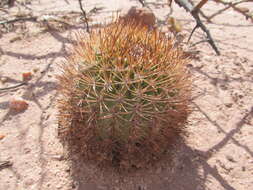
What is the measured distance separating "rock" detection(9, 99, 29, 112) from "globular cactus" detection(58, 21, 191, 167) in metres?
0.78

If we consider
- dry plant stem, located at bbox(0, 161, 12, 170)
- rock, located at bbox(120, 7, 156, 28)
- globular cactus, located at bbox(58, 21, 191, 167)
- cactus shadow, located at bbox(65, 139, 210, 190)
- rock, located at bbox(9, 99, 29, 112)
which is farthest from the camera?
rock, located at bbox(120, 7, 156, 28)

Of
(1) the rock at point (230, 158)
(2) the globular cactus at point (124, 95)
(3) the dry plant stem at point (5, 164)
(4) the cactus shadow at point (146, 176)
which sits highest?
(2) the globular cactus at point (124, 95)

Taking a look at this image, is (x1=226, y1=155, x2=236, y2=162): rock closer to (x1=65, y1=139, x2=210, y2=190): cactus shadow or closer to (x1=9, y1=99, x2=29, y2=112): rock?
(x1=65, y1=139, x2=210, y2=190): cactus shadow

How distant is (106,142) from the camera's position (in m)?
1.57

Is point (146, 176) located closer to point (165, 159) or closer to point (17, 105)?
point (165, 159)

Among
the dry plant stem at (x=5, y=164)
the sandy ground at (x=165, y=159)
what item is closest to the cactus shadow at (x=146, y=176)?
the sandy ground at (x=165, y=159)

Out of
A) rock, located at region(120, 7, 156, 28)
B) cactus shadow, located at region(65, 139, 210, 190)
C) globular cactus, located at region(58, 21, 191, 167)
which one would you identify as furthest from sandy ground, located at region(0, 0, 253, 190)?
rock, located at region(120, 7, 156, 28)

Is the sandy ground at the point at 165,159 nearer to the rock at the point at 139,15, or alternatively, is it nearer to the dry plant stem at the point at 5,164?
the dry plant stem at the point at 5,164

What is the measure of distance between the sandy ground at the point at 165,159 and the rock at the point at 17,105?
6 cm

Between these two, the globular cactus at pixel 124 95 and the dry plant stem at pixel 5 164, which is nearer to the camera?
the globular cactus at pixel 124 95

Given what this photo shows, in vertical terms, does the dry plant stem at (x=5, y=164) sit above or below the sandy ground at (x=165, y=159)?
below

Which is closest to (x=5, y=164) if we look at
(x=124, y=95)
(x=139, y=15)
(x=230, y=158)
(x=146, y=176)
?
(x=146, y=176)

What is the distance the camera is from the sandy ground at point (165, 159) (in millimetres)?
1780

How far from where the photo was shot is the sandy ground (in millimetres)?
1780
